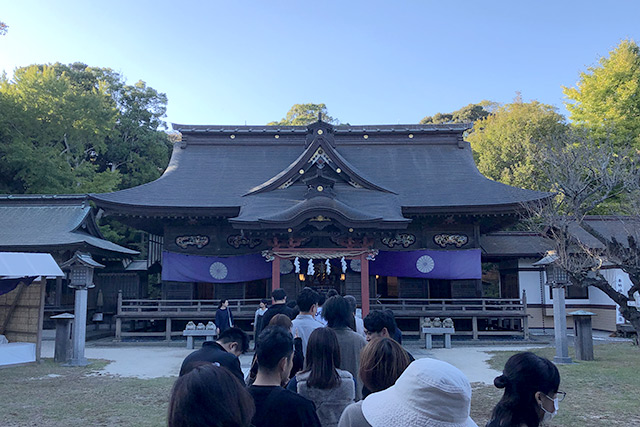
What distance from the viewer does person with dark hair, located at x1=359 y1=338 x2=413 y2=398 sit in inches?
117

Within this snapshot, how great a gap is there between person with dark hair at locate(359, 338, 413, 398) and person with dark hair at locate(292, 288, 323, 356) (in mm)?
1965

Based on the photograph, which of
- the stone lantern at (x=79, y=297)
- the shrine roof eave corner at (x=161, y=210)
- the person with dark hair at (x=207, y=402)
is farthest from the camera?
the shrine roof eave corner at (x=161, y=210)

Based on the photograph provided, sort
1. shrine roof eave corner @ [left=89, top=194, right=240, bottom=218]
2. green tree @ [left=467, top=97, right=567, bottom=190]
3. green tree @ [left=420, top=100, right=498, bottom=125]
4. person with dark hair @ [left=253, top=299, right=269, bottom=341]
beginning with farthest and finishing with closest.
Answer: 1. green tree @ [left=420, top=100, right=498, bottom=125]
2. green tree @ [left=467, top=97, right=567, bottom=190]
3. shrine roof eave corner @ [left=89, top=194, right=240, bottom=218]
4. person with dark hair @ [left=253, top=299, right=269, bottom=341]

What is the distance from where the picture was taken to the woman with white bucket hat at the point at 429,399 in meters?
1.92

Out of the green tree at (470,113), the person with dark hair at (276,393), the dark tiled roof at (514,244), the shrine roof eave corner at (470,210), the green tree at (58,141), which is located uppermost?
the green tree at (470,113)

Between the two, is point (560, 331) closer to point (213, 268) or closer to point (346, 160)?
point (213, 268)

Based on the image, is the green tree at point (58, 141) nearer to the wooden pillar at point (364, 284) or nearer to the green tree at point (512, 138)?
the wooden pillar at point (364, 284)

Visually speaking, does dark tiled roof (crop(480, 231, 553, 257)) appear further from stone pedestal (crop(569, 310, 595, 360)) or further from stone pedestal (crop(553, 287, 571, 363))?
stone pedestal (crop(569, 310, 595, 360))

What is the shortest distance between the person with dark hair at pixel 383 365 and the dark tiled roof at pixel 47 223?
659 inches

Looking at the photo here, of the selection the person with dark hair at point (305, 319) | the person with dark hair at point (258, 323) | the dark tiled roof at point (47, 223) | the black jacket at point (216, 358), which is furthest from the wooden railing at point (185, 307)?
the black jacket at point (216, 358)

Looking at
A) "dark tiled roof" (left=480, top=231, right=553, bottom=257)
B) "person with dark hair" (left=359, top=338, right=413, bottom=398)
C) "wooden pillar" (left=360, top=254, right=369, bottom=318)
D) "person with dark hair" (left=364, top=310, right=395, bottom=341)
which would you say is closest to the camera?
"person with dark hair" (left=359, top=338, right=413, bottom=398)

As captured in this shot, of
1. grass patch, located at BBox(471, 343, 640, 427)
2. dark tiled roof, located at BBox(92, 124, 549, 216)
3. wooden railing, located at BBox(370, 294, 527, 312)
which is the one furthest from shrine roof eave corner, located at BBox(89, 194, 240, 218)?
grass patch, located at BBox(471, 343, 640, 427)

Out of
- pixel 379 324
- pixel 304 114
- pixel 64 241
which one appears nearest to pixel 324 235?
pixel 64 241

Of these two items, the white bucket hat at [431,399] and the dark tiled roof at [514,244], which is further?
the dark tiled roof at [514,244]
